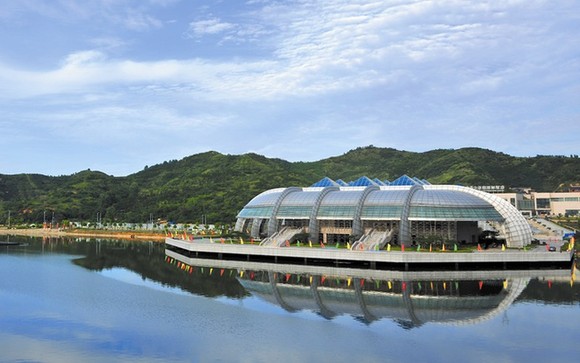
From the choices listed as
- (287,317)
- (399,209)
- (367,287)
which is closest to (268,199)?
(399,209)

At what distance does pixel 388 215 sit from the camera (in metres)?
74.9

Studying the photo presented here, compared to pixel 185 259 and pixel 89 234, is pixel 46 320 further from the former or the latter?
pixel 89 234

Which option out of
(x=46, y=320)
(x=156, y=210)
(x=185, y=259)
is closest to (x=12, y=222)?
(x=156, y=210)

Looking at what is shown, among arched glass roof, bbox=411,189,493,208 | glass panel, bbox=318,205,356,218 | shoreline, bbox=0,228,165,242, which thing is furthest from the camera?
shoreline, bbox=0,228,165,242

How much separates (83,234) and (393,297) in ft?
435

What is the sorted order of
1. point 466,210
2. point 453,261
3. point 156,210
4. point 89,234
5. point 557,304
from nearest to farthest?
point 557,304, point 453,261, point 466,210, point 89,234, point 156,210

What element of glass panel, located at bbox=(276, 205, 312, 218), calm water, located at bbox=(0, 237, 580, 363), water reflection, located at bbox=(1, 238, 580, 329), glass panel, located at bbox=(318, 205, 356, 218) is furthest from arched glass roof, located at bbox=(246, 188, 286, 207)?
calm water, located at bbox=(0, 237, 580, 363)

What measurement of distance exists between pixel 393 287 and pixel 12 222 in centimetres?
18865

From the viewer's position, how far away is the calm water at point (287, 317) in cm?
2952

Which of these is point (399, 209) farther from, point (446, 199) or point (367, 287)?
point (367, 287)

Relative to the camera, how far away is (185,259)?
8038cm

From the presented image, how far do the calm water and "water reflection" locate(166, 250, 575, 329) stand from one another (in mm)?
157

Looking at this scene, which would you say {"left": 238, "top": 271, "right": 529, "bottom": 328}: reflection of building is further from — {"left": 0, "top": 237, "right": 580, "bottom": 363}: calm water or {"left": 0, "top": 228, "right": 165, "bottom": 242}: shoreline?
{"left": 0, "top": 228, "right": 165, "bottom": 242}: shoreline

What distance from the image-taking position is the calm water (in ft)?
96.8
